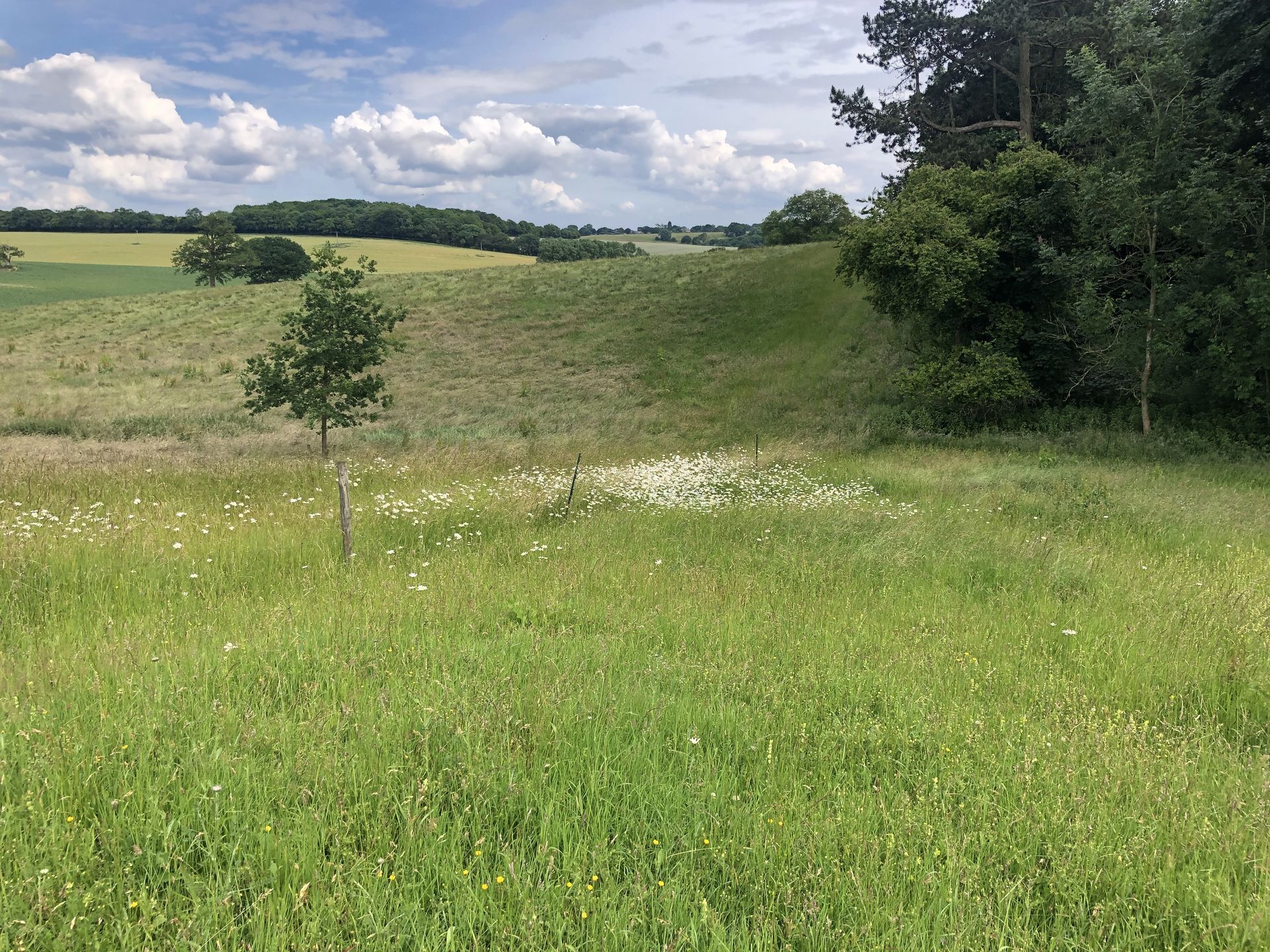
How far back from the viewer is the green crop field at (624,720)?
8.38 ft

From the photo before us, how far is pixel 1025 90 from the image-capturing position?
27.1 meters

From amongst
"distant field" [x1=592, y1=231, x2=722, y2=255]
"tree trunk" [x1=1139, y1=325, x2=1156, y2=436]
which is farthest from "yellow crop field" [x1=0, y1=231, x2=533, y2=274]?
"tree trunk" [x1=1139, y1=325, x2=1156, y2=436]

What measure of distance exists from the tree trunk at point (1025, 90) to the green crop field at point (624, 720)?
22561 mm

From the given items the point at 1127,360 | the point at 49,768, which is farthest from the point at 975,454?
the point at 49,768

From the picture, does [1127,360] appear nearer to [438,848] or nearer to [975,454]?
[975,454]

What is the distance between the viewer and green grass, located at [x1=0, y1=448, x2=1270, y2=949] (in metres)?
2.52

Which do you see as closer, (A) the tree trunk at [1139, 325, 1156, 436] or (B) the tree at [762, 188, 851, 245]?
(A) the tree trunk at [1139, 325, 1156, 436]

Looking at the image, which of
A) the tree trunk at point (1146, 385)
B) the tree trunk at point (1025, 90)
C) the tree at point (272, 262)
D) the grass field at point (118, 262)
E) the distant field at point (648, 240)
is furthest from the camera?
the distant field at point (648, 240)

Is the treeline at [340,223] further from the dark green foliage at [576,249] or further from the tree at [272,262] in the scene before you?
the tree at [272,262]

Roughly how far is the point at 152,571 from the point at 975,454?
1887cm

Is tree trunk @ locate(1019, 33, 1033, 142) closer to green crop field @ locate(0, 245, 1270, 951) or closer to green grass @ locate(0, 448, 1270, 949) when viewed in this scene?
green crop field @ locate(0, 245, 1270, 951)

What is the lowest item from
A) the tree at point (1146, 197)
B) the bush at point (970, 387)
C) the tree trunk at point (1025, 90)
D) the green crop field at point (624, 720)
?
the green crop field at point (624, 720)

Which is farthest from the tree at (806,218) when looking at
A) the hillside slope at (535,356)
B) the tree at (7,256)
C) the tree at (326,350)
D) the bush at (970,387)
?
the tree at (7,256)

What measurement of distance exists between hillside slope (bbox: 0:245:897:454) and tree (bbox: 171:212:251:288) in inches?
1031
